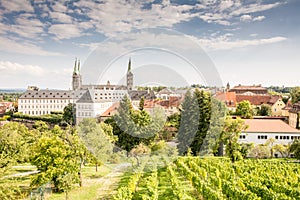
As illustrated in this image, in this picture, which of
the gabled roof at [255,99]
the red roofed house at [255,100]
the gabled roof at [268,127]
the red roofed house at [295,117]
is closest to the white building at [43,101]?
the red roofed house at [255,100]

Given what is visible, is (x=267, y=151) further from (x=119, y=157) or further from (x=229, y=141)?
(x=119, y=157)

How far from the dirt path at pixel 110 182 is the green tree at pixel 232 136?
1039cm

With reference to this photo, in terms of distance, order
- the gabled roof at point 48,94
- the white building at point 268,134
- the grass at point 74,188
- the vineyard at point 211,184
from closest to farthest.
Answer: the grass at point 74,188, the vineyard at point 211,184, the white building at point 268,134, the gabled roof at point 48,94

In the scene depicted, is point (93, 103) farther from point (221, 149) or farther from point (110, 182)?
point (110, 182)

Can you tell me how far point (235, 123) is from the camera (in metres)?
28.1

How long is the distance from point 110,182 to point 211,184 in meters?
6.88

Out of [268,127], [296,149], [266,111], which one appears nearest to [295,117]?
[268,127]

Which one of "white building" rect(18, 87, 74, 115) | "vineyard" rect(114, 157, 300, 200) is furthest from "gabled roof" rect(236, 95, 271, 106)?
"white building" rect(18, 87, 74, 115)

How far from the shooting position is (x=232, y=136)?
93.8 ft

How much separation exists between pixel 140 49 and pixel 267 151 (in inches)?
683

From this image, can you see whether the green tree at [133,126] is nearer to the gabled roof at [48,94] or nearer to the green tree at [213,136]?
the green tree at [213,136]

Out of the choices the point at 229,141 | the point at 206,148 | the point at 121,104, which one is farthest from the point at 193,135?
the point at 121,104

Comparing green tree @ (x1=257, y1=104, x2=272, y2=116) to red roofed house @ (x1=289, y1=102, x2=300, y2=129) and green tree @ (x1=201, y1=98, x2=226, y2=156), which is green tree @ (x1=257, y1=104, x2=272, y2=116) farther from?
green tree @ (x1=201, y1=98, x2=226, y2=156)

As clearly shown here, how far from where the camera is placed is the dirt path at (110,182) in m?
16.2
